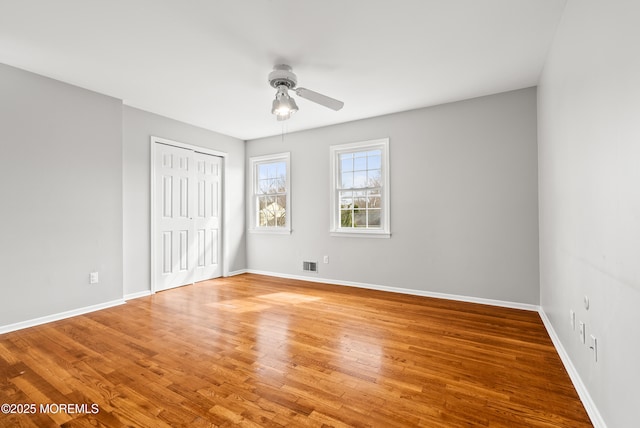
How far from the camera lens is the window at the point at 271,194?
17.6 feet

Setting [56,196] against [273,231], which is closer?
[56,196]

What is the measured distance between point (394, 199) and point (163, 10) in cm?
333

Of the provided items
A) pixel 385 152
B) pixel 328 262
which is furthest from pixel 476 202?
pixel 328 262

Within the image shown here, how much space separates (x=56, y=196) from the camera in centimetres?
322

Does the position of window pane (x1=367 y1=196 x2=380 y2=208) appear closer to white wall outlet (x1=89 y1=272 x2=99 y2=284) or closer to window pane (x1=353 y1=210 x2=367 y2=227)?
window pane (x1=353 y1=210 x2=367 y2=227)

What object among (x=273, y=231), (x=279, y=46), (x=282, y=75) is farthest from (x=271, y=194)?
(x=279, y=46)

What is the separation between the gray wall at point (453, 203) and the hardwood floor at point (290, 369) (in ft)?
1.77

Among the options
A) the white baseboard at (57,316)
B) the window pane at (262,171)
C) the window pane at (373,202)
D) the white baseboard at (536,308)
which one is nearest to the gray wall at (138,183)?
the white baseboard at (57,316)

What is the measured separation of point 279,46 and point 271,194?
323 cm

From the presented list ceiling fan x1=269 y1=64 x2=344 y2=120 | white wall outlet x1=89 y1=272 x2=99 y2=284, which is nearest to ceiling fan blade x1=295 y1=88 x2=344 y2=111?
ceiling fan x1=269 y1=64 x2=344 y2=120

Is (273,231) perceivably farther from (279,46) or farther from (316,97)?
(279,46)

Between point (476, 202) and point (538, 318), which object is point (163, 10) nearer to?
point (476, 202)

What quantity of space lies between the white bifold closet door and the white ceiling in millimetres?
1119

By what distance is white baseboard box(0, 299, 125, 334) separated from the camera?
2887 millimetres
